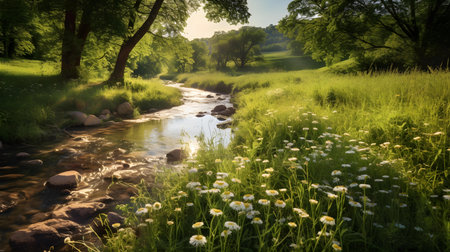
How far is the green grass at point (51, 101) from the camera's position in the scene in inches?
289

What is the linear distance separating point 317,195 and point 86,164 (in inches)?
210

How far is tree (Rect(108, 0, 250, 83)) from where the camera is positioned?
14.7m

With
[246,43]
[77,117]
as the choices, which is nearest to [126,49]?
[77,117]

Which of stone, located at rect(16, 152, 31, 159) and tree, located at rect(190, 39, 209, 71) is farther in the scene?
tree, located at rect(190, 39, 209, 71)

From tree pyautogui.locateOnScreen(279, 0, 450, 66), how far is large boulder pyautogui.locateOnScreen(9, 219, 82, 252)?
61.4 ft

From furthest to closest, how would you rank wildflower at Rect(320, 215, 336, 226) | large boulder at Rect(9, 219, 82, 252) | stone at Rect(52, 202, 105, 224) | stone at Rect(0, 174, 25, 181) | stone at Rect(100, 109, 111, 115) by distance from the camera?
stone at Rect(100, 109, 111, 115)
stone at Rect(0, 174, 25, 181)
stone at Rect(52, 202, 105, 224)
large boulder at Rect(9, 219, 82, 252)
wildflower at Rect(320, 215, 336, 226)

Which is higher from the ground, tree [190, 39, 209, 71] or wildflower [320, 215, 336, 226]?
tree [190, 39, 209, 71]

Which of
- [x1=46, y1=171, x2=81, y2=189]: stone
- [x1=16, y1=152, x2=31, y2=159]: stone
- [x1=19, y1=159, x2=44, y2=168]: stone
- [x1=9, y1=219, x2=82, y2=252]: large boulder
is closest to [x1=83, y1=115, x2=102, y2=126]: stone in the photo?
[x1=16, y1=152, x2=31, y2=159]: stone

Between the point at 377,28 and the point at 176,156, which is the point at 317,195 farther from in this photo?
the point at 377,28

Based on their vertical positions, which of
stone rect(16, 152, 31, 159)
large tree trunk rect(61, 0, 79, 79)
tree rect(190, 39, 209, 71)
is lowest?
stone rect(16, 152, 31, 159)

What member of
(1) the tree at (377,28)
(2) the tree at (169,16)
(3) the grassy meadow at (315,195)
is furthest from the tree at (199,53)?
(3) the grassy meadow at (315,195)

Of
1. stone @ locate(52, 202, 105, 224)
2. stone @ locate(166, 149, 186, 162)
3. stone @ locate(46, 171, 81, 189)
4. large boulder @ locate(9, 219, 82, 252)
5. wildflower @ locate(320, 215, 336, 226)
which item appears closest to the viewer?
wildflower @ locate(320, 215, 336, 226)

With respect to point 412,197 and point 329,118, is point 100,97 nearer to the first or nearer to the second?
point 329,118

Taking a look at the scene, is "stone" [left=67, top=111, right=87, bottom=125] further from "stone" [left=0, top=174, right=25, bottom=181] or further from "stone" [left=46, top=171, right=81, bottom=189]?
"stone" [left=46, top=171, right=81, bottom=189]
